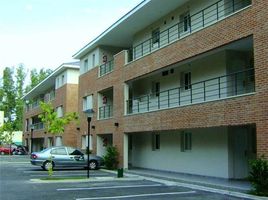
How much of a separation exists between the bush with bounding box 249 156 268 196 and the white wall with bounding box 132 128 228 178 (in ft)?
15.9

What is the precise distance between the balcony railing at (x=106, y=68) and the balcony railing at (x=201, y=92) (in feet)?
13.2

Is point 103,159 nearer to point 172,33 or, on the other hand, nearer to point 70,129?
point 172,33

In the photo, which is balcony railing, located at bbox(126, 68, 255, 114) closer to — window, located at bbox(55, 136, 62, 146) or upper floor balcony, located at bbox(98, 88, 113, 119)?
upper floor balcony, located at bbox(98, 88, 113, 119)

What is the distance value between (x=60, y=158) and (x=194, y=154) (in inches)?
382

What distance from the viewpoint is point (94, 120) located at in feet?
111

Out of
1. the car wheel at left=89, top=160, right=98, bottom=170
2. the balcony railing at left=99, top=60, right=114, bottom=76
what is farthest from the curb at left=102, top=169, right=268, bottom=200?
the balcony railing at left=99, top=60, right=114, bottom=76

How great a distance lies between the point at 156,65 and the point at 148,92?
15.9ft

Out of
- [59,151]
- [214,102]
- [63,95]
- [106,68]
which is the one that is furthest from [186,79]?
[63,95]

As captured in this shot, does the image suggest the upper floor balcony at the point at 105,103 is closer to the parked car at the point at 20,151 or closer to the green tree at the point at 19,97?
the parked car at the point at 20,151

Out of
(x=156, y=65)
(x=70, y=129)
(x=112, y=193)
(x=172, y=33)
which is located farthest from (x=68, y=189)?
(x=70, y=129)

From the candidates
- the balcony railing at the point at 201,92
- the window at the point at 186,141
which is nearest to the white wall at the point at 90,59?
the balcony railing at the point at 201,92

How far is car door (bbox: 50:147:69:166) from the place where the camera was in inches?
1115

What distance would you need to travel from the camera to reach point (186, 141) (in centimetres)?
2391

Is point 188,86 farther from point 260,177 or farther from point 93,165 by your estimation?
point 93,165
